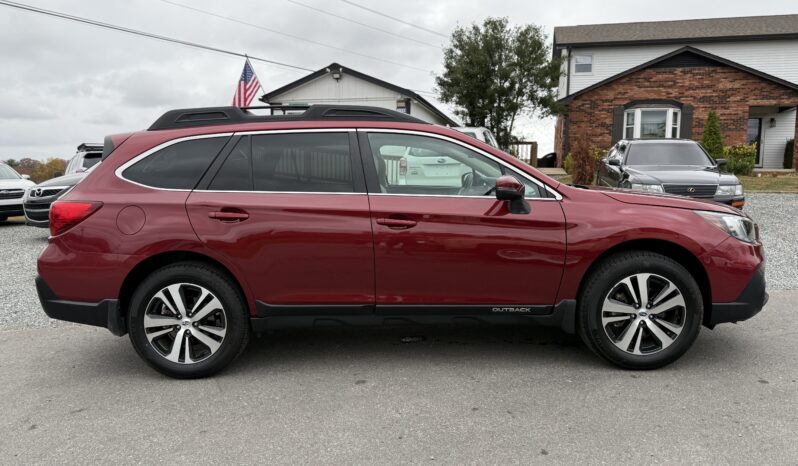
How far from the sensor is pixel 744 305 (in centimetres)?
380

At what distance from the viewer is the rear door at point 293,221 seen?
371 centimetres

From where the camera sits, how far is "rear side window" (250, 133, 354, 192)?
3834mm

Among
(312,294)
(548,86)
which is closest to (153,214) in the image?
(312,294)

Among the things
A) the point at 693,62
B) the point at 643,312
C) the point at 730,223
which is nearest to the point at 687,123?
the point at 693,62

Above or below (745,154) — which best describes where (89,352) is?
below

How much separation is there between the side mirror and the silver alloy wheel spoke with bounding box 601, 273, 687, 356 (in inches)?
31.9

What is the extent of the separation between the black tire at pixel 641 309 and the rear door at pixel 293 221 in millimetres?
1461

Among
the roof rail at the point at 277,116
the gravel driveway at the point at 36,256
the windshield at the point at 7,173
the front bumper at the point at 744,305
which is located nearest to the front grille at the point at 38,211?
the gravel driveway at the point at 36,256

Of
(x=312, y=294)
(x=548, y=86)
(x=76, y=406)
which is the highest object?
(x=548, y=86)

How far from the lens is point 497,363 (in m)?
4.05

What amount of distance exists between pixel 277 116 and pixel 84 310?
6.01 feet

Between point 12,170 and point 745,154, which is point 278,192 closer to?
point 12,170

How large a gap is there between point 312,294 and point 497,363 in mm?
1404

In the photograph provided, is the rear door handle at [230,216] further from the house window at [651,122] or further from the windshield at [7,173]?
the house window at [651,122]
